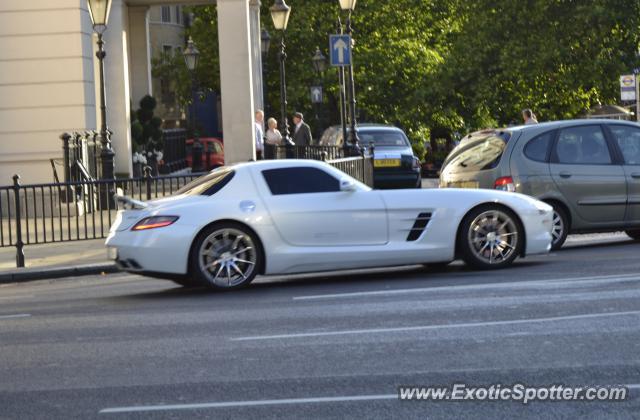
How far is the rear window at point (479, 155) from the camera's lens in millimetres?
16922

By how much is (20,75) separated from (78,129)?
5.16 feet

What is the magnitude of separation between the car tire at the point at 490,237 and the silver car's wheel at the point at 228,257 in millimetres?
2124

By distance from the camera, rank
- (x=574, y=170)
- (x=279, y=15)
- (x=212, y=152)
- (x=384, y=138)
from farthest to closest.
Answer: (x=212, y=152) < (x=279, y=15) < (x=384, y=138) < (x=574, y=170)

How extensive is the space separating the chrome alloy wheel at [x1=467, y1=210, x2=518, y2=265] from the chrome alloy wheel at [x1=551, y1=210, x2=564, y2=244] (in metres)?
2.42

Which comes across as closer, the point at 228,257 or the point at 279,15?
the point at 228,257

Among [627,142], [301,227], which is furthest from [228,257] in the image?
[627,142]

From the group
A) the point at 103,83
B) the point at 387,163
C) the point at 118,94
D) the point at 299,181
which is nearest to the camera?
the point at 299,181

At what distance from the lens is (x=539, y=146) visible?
16766 millimetres

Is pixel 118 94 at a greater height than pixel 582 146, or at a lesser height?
greater

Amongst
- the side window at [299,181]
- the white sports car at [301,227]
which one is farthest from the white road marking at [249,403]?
the side window at [299,181]

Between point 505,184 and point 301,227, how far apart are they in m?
3.93

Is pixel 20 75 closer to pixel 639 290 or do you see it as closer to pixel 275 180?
pixel 275 180

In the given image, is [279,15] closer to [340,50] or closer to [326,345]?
[340,50]

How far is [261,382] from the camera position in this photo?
7.94 m
